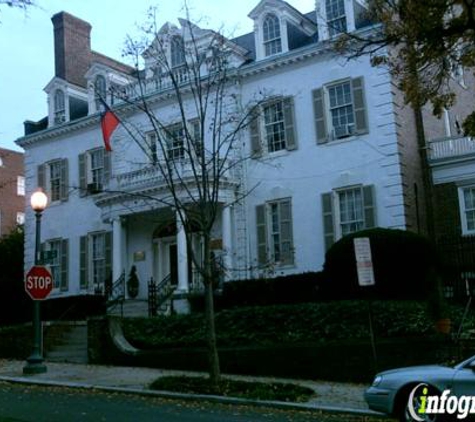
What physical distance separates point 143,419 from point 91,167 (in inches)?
828

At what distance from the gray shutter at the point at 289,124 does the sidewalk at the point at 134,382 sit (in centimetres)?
1013

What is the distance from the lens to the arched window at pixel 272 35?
84.9 ft

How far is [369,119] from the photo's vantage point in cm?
2316

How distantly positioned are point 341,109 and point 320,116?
0.74 metres

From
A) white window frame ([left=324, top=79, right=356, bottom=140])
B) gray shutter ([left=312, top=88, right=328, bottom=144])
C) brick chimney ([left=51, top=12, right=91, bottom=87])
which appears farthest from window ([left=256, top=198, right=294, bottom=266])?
brick chimney ([left=51, top=12, right=91, bottom=87])

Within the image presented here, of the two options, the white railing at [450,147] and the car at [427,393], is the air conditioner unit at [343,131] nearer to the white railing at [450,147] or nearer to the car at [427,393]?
the white railing at [450,147]

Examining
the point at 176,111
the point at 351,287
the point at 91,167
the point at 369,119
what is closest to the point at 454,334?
the point at 351,287

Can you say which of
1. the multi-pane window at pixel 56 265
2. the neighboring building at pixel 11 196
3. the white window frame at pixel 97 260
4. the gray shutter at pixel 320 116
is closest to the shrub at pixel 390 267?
the gray shutter at pixel 320 116

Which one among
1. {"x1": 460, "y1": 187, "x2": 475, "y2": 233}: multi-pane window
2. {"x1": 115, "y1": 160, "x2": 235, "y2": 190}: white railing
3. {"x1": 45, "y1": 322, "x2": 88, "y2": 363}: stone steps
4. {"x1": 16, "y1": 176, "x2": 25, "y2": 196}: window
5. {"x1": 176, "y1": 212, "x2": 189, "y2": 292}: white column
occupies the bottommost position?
{"x1": 45, "y1": 322, "x2": 88, "y2": 363}: stone steps

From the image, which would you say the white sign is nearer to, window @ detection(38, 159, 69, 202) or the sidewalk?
the sidewalk

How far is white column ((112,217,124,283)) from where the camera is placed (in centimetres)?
2691

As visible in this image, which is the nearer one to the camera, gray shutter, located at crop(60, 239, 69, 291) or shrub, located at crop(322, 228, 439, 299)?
shrub, located at crop(322, 228, 439, 299)

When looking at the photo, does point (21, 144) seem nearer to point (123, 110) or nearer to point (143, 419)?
point (123, 110)

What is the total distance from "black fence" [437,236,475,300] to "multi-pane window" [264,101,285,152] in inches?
254
